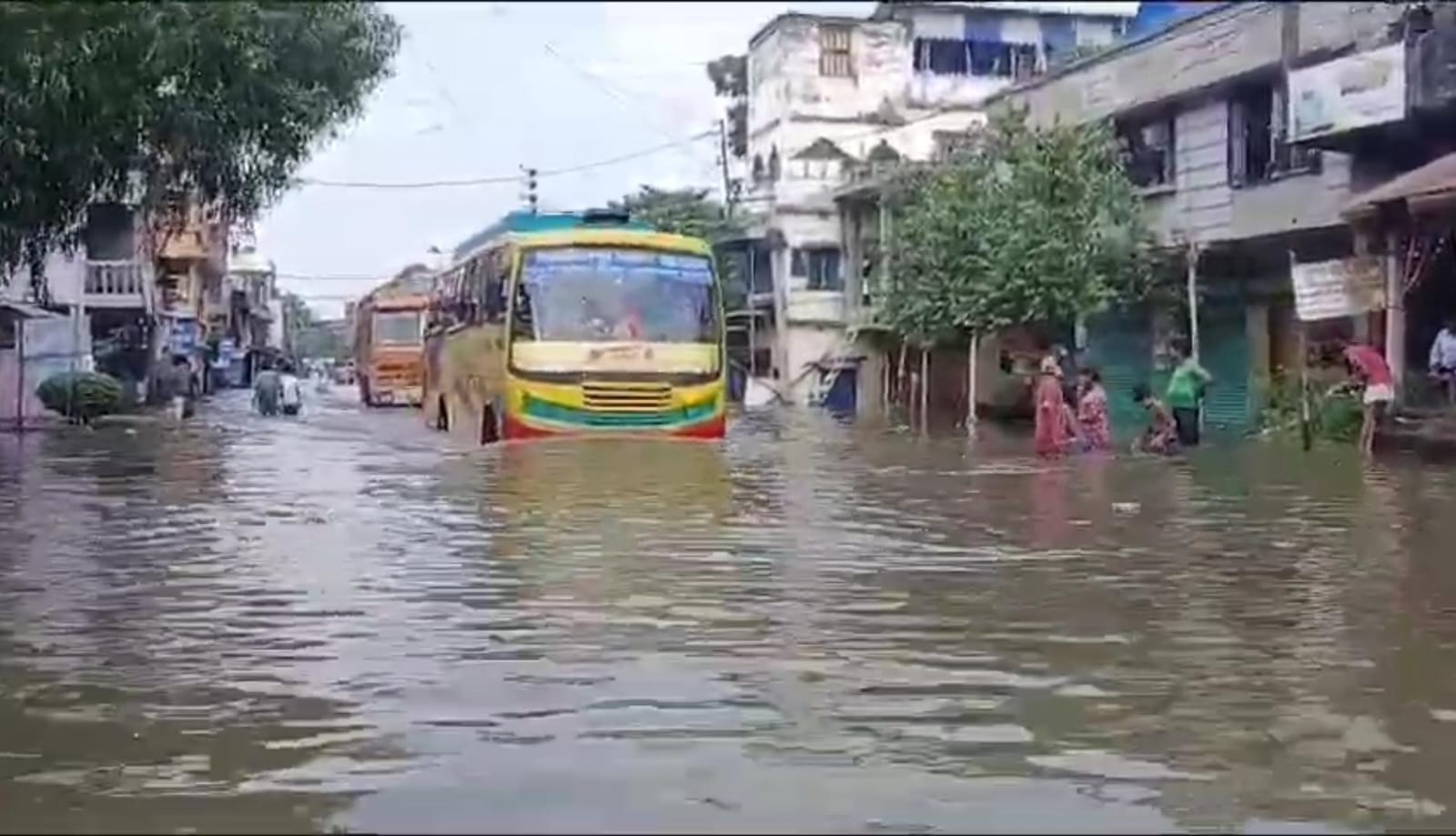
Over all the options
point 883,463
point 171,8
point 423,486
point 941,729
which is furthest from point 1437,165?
point 941,729

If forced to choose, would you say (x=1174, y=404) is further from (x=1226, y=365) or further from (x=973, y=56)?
(x=973, y=56)

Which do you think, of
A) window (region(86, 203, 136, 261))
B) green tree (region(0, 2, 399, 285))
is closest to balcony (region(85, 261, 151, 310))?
window (region(86, 203, 136, 261))

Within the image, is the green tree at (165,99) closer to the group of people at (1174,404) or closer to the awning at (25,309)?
the group of people at (1174,404)

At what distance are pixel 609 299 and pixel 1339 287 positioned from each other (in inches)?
364

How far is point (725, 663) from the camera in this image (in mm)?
8938

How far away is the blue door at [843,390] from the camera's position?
55250 mm

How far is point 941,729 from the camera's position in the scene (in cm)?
752

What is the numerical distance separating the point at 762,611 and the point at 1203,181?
2430 centimetres

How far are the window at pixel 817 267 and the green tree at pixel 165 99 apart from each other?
108ft

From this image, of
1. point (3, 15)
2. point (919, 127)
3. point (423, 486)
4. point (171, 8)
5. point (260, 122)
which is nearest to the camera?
point (3, 15)

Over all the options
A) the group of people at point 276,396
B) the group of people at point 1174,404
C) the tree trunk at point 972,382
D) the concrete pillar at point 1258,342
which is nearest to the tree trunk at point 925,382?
the tree trunk at point 972,382

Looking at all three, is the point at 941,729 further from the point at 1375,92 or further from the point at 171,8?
the point at 1375,92

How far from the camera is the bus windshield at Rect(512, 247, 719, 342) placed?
25.0m

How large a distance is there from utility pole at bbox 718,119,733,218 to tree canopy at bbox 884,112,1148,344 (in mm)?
28044
